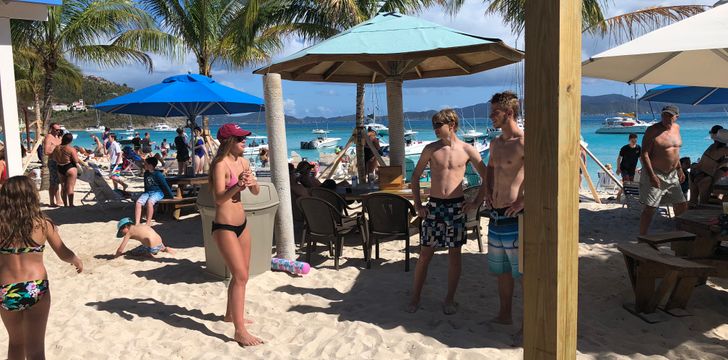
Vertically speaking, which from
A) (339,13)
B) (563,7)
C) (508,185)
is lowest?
(508,185)

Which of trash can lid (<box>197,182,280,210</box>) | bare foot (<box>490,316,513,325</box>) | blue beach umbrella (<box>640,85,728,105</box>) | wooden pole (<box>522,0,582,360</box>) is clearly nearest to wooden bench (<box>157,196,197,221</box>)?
trash can lid (<box>197,182,280,210</box>)

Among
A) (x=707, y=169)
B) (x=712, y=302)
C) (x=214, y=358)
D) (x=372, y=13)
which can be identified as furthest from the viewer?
(x=372, y=13)

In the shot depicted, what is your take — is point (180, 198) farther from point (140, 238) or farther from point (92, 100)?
point (92, 100)

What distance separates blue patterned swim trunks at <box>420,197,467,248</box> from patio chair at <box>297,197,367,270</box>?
162cm

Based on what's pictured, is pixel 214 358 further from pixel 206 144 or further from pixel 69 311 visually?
pixel 206 144

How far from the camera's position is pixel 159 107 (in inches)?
440

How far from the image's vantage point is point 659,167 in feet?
20.0

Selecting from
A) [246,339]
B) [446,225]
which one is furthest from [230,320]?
[446,225]

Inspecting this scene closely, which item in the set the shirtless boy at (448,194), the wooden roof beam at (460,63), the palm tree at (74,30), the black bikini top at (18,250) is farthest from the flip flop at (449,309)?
the palm tree at (74,30)

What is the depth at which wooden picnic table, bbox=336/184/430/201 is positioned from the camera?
Answer: 6.58 metres

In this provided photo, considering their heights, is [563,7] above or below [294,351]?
above

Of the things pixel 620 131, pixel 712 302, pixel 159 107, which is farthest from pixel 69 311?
pixel 620 131

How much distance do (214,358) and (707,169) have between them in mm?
7003

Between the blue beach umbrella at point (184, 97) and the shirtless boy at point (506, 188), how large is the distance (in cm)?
606
